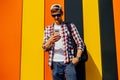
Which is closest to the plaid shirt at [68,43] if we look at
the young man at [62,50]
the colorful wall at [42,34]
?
the young man at [62,50]

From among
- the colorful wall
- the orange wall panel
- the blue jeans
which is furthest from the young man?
the orange wall panel

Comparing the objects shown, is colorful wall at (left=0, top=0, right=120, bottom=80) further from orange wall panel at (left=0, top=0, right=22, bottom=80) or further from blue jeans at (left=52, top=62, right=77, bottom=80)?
blue jeans at (left=52, top=62, right=77, bottom=80)

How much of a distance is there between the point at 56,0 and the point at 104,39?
69 cm

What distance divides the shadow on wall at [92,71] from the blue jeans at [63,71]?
46cm

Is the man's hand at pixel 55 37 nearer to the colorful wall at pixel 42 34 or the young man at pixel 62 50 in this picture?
the young man at pixel 62 50

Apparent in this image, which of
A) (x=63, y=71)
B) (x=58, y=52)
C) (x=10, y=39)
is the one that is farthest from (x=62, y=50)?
(x=10, y=39)

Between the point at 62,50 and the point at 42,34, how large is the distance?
63 centimetres

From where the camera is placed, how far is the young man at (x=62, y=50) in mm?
2781

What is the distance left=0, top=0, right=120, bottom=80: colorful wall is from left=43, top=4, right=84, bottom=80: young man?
0.44 metres

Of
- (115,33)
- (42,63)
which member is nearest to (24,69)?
(42,63)

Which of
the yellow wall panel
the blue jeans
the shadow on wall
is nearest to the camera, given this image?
the blue jeans

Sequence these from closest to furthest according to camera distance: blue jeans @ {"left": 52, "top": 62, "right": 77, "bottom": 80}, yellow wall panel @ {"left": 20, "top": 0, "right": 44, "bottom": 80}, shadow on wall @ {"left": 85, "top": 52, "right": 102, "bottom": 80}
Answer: blue jeans @ {"left": 52, "top": 62, "right": 77, "bottom": 80}
shadow on wall @ {"left": 85, "top": 52, "right": 102, "bottom": 80}
yellow wall panel @ {"left": 20, "top": 0, "right": 44, "bottom": 80}

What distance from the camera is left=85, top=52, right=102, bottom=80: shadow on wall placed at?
3.22m

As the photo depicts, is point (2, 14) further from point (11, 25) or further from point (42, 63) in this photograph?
point (42, 63)
